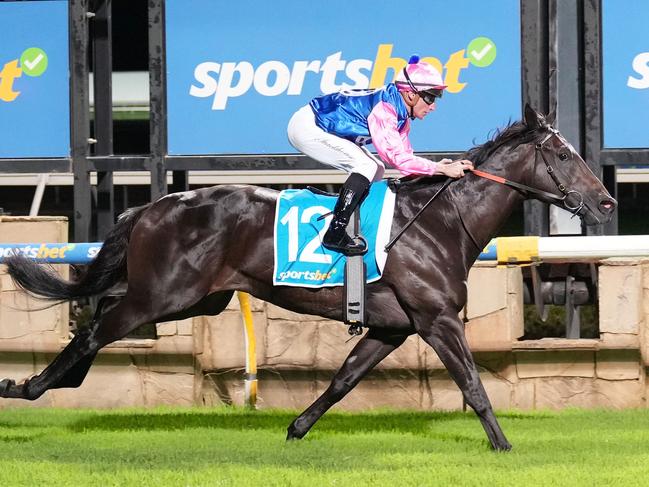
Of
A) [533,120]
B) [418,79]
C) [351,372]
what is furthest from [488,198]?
[351,372]

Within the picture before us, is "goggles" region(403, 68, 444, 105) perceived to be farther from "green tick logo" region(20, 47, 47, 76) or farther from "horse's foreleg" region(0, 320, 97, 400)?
"green tick logo" region(20, 47, 47, 76)

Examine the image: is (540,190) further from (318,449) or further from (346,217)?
(318,449)

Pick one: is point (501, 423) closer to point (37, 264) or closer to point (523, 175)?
point (523, 175)

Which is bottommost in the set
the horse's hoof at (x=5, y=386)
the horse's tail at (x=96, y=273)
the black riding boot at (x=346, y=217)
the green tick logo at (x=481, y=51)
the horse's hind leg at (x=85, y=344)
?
the horse's hoof at (x=5, y=386)

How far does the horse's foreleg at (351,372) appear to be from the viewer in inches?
264

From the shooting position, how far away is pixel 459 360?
6430 millimetres

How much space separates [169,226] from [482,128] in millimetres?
2543

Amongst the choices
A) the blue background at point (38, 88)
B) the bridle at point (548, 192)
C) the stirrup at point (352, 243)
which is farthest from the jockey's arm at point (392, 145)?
the blue background at point (38, 88)

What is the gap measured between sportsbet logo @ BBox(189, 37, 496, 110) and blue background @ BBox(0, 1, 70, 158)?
0.94 metres

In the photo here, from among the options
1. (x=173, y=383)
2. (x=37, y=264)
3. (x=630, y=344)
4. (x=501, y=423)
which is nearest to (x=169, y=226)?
(x=37, y=264)

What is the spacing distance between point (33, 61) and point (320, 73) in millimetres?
1978

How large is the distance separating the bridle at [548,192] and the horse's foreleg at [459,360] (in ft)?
2.58

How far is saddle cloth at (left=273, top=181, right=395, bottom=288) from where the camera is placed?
6.66 metres

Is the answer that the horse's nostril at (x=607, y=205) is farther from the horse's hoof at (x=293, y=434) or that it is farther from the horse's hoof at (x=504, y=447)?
the horse's hoof at (x=293, y=434)
